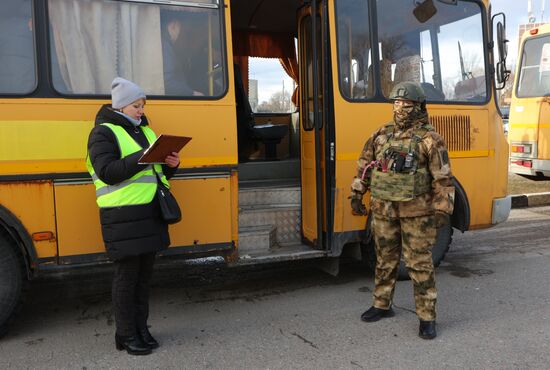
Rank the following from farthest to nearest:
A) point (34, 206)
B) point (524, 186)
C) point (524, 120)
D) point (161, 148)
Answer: point (524, 186) < point (524, 120) < point (34, 206) < point (161, 148)

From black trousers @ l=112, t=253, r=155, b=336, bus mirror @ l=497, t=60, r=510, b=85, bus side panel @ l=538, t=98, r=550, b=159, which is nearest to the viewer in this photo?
black trousers @ l=112, t=253, r=155, b=336

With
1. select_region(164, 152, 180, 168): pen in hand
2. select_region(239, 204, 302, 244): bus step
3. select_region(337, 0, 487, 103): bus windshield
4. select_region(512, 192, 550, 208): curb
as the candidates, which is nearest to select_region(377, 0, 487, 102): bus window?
select_region(337, 0, 487, 103): bus windshield

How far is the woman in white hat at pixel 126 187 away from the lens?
118 inches

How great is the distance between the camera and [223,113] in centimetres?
389

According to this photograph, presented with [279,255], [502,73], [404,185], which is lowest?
[279,255]

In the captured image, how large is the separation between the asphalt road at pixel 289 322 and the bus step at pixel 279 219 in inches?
19.4

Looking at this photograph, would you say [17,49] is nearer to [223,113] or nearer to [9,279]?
[223,113]

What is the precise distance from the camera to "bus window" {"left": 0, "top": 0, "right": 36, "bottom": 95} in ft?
11.0

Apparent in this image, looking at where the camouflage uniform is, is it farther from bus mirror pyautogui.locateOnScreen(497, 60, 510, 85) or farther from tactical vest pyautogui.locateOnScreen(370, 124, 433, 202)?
bus mirror pyautogui.locateOnScreen(497, 60, 510, 85)

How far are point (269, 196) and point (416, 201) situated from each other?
1.62 metres

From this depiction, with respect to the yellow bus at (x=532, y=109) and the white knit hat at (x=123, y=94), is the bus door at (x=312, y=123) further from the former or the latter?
the yellow bus at (x=532, y=109)

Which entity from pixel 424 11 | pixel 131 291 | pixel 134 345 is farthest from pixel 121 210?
pixel 424 11

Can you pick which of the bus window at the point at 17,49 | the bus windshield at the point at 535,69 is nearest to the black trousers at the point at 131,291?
the bus window at the point at 17,49

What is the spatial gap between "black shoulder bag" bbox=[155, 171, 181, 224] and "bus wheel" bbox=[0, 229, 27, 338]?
1194 mm
